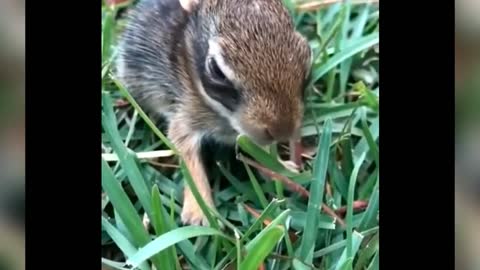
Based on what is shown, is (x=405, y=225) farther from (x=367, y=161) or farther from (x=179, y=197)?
(x=179, y=197)

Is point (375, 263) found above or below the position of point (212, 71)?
below

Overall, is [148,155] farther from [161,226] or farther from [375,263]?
[375,263]

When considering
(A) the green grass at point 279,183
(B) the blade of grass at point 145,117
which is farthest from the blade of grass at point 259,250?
(B) the blade of grass at point 145,117

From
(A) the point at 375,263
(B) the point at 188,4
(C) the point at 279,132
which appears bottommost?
(A) the point at 375,263

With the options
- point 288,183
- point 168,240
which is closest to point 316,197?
point 288,183

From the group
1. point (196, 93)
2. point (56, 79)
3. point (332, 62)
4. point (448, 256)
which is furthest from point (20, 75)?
point (448, 256)
